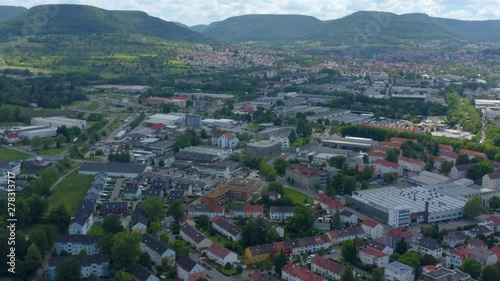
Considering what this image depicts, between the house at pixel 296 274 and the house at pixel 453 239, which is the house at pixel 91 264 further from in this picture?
the house at pixel 453 239

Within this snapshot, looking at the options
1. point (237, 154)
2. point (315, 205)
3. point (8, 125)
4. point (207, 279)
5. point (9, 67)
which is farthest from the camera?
point (9, 67)

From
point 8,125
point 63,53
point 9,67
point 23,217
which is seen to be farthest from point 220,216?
point 63,53

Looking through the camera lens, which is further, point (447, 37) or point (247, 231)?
point (447, 37)

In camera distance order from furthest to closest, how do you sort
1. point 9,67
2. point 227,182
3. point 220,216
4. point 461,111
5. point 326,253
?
point 9,67 → point 461,111 → point 227,182 → point 220,216 → point 326,253

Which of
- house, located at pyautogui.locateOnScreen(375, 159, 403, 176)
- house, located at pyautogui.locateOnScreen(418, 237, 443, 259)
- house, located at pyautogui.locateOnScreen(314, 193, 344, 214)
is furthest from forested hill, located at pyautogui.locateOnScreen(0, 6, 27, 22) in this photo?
house, located at pyautogui.locateOnScreen(418, 237, 443, 259)

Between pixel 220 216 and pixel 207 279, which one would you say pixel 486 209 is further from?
pixel 207 279

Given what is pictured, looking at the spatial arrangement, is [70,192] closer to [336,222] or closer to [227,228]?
[227,228]

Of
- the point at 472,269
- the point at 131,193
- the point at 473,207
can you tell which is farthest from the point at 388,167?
the point at 131,193

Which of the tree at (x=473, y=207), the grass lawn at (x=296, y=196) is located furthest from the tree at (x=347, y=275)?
the tree at (x=473, y=207)
